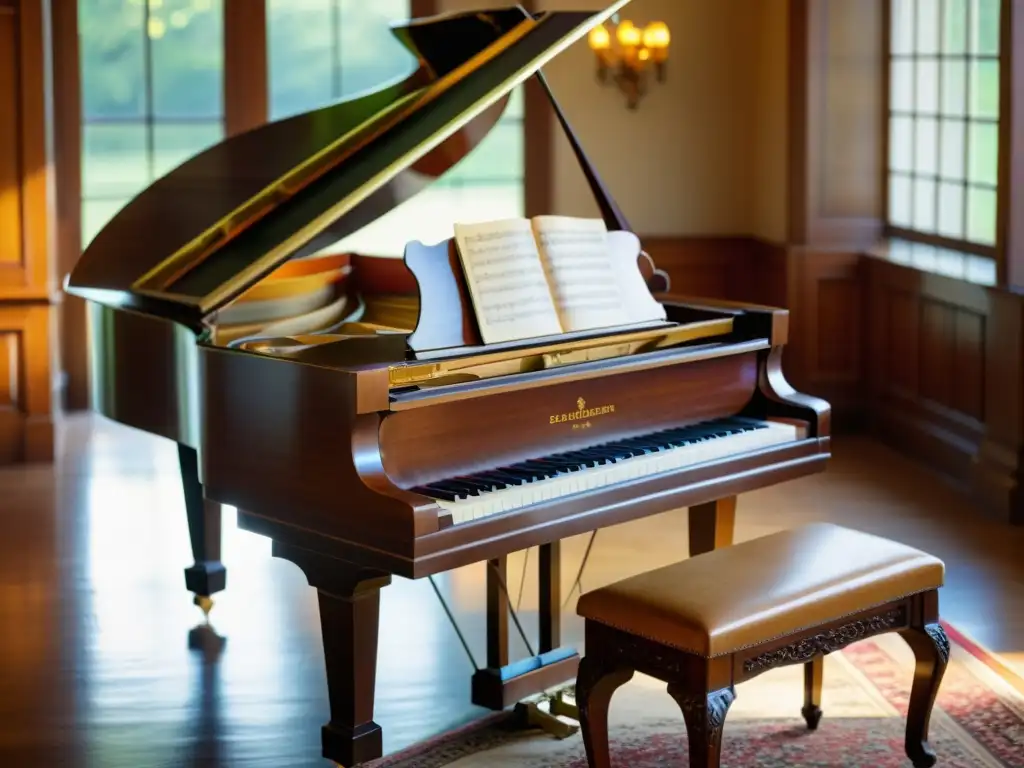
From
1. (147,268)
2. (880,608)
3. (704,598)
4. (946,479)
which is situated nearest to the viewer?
(704,598)

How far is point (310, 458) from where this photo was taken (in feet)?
10.5

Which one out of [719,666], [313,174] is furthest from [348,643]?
[313,174]

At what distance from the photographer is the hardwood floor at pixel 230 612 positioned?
3.83 m

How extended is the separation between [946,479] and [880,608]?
10.4ft

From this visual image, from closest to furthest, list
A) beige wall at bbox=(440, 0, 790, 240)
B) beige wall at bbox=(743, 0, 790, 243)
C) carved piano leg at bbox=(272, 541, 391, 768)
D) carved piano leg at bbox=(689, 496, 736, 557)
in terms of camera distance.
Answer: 1. carved piano leg at bbox=(272, 541, 391, 768)
2. carved piano leg at bbox=(689, 496, 736, 557)
3. beige wall at bbox=(743, 0, 790, 243)
4. beige wall at bbox=(440, 0, 790, 240)

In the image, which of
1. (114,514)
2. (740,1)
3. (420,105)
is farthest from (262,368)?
(740,1)

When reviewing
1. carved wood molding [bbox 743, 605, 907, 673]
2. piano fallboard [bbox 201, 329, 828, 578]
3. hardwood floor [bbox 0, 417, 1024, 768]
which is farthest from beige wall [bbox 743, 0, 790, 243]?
carved wood molding [bbox 743, 605, 907, 673]

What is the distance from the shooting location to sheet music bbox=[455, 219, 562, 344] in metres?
3.40

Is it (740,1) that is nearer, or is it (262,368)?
(262,368)

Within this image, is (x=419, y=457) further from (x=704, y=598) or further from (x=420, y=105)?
(x=420, y=105)

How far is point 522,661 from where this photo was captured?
3.72 m

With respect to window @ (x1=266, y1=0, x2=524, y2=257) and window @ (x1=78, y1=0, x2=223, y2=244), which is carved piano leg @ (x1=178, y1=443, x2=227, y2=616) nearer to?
window @ (x1=266, y1=0, x2=524, y2=257)

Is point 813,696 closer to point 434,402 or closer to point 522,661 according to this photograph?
point 522,661

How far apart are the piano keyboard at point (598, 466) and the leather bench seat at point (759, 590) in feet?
0.84
